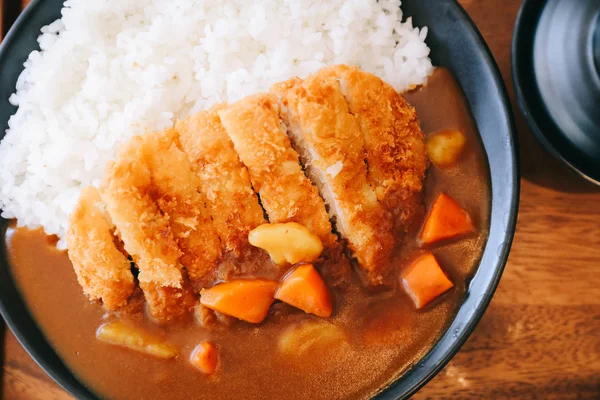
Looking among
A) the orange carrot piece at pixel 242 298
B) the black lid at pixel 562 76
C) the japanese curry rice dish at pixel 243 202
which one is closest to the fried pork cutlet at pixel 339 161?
the japanese curry rice dish at pixel 243 202

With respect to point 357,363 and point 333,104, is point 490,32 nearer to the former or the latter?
point 333,104

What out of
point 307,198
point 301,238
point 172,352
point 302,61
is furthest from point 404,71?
point 172,352

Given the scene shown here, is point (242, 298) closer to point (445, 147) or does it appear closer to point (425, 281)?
point (425, 281)

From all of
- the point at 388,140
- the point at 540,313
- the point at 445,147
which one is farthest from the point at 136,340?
the point at 540,313

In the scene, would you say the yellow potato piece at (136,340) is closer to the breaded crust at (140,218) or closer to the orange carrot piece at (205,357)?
the orange carrot piece at (205,357)

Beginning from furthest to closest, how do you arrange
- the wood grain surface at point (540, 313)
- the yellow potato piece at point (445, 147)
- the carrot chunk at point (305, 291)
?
the wood grain surface at point (540, 313) < the yellow potato piece at point (445, 147) < the carrot chunk at point (305, 291)

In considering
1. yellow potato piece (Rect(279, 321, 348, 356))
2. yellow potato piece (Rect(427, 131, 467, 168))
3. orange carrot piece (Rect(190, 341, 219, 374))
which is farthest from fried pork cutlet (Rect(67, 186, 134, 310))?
yellow potato piece (Rect(427, 131, 467, 168))
